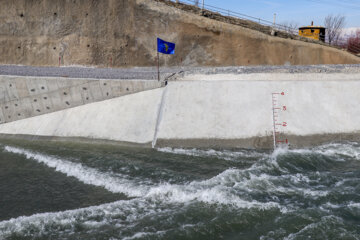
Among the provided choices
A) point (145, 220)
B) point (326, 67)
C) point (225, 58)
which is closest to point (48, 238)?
point (145, 220)

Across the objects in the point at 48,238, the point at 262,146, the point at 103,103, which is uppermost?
the point at 103,103

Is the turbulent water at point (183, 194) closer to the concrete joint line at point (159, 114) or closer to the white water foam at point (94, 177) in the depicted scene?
the white water foam at point (94, 177)

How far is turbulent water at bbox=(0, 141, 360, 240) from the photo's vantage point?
9.66m

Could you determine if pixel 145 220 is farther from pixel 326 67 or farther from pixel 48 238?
pixel 326 67

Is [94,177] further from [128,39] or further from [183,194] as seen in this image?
[128,39]

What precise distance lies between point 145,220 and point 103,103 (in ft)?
39.8

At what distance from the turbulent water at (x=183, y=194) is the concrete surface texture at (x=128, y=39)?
14604 mm

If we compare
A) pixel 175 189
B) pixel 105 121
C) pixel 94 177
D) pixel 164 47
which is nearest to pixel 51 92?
pixel 105 121

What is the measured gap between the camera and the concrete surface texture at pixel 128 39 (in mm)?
29547

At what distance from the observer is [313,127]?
17.7 m

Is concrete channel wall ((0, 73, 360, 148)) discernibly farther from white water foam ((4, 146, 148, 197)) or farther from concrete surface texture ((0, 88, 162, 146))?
white water foam ((4, 146, 148, 197))

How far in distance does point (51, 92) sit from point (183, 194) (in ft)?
44.0

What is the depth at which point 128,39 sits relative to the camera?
103 ft

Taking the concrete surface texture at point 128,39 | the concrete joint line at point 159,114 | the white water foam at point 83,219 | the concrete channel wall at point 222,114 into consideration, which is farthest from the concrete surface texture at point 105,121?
the concrete surface texture at point 128,39
